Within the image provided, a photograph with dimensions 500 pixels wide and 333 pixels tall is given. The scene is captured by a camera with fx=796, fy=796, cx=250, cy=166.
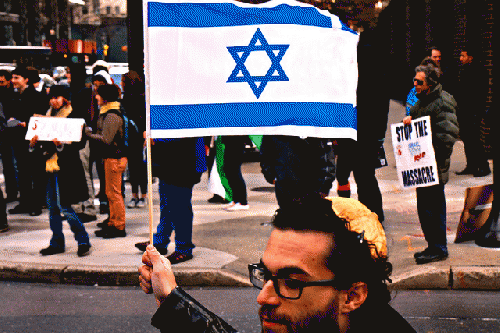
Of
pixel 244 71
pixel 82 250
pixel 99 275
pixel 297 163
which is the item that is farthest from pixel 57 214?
pixel 244 71

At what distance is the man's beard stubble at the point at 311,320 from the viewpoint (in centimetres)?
194

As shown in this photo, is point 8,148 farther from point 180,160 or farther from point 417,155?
point 417,155

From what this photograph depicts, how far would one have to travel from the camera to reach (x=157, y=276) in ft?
8.44

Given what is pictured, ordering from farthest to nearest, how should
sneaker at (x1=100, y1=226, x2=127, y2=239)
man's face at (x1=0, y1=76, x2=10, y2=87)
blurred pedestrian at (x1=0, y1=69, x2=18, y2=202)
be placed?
man's face at (x1=0, y1=76, x2=10, y2=87) → blurred pedestrian at (x1=0, y1=69, x2=18, y2=202) → sneaker at (x1=100, y1=226, x2=127, y2=239)

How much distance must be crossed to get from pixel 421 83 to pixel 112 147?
3.37m

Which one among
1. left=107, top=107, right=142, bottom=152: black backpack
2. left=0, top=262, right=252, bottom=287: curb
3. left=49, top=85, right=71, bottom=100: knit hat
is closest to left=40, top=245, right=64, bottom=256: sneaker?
left=0, top=262, right=252, bottom=287: curb

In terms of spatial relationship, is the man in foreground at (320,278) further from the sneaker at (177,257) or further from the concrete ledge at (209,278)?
the sneaker at (177,257)

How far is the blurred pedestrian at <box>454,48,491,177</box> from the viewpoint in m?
12.1

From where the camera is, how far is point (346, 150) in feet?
27.8

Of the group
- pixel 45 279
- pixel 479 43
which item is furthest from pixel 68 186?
pixel 479 43

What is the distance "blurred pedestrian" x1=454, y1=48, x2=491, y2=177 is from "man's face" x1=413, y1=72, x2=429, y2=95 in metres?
5.30

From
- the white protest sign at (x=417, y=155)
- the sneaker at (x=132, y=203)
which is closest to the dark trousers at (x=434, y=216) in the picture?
the white protest sign at (x=417, y=155)

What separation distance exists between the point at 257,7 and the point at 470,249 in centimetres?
435

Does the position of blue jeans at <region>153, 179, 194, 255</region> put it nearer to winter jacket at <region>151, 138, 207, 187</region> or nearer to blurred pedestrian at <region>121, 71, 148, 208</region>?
winter jacket at <region>151, 138, 207, 187</region>
